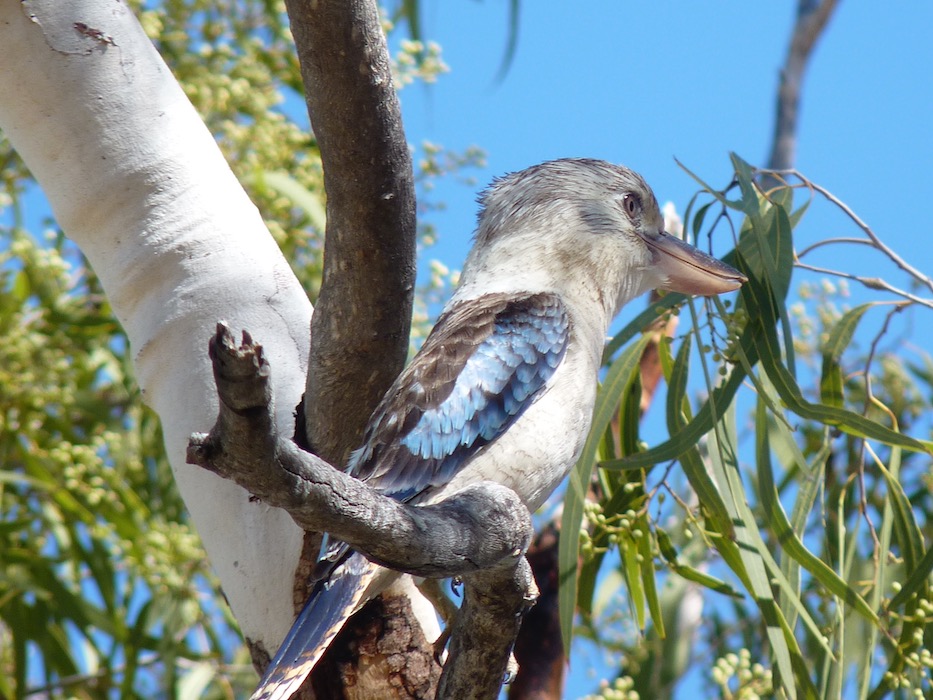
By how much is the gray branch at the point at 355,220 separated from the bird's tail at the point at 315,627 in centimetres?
27

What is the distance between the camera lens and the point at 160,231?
1790mm

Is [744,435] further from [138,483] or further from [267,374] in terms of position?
[267,374]

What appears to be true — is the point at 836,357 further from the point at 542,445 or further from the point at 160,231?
the point at 160,231

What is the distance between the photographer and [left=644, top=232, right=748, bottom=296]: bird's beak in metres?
1.92

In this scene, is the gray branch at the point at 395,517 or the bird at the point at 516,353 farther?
the bird at the point at 516,353

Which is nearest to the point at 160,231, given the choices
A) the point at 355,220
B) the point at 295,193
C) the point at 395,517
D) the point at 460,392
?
the point at 355,220

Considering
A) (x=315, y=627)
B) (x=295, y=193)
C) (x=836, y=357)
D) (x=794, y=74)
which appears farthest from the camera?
(x=794, y=74)

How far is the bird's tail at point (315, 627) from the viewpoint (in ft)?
4.48

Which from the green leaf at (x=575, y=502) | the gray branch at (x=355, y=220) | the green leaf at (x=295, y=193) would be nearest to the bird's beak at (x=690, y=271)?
the green leaf at (x=575, y=502)

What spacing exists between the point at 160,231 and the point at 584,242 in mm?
667

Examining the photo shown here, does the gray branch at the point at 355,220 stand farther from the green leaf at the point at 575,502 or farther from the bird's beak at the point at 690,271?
the bird's beak at the point at 690,271

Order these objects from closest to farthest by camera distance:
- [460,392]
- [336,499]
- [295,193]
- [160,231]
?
[336,499] → [460,392] → [160,231] → [295,193]

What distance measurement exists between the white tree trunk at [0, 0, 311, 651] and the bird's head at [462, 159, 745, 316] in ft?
1.15

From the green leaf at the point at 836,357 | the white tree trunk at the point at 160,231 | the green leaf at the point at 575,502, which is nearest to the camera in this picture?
the white tree trunk at the point at 160,231
